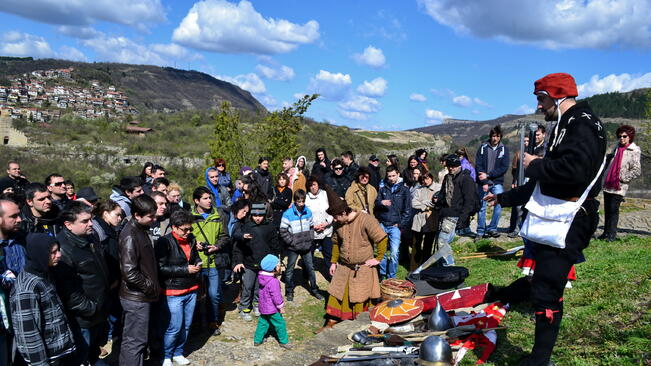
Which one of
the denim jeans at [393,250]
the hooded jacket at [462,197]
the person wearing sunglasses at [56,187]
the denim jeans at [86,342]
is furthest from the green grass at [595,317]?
the person wearing sunglasses at [56,187]

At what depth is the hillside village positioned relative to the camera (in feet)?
224

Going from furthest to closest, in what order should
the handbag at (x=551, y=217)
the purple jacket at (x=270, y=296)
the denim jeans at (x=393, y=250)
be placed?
the denim jeans at (x=393, y=250) < the purple jacket at (x=270, y=296) < the handbag at (x=551, y=217)

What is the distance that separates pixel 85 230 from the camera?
4.33 metres

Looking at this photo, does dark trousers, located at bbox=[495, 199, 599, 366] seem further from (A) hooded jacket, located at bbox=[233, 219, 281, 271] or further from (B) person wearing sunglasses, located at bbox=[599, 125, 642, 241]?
(B) person wearing sunglasses, located at bbox=[599, 125, 642, 241]

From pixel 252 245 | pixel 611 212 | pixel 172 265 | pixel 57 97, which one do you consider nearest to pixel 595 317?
pixel 611 212

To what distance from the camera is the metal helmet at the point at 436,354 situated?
11.0 ft

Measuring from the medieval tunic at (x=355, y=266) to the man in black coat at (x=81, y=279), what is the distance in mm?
3133

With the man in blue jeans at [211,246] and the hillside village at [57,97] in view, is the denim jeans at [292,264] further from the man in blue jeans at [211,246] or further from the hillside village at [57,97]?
the hillside village at [57,97]

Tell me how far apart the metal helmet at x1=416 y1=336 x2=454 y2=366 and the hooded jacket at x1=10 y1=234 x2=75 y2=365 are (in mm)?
2983

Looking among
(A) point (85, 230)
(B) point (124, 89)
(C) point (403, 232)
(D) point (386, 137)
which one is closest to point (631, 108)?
(D) point (386, 137)

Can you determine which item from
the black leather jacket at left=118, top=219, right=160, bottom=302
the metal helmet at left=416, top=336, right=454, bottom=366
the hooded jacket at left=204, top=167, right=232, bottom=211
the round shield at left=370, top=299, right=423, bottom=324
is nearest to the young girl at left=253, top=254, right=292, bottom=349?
the round shield at left=370, top=299, right=423, bottom=324

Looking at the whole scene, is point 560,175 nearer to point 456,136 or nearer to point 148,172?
point 148,172

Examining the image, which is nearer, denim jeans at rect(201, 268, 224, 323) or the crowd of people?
the crowd of people

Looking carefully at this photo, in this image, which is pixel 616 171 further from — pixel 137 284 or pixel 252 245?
pixel 137 284
